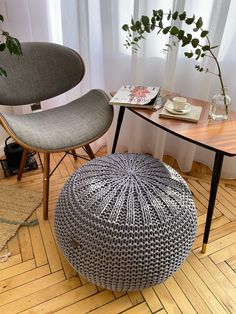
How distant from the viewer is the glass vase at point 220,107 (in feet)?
3.57

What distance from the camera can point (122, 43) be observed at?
151 centimetres

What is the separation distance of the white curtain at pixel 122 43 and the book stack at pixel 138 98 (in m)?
0.22

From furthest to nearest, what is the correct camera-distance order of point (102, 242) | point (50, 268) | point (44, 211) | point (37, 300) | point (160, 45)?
point (160, 45), point (44, 211), point (50, 268), point (37, 300), point (102, 242)

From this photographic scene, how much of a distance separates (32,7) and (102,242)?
1362 millimetres

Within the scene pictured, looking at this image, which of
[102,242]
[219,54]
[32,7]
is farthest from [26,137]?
[219,54]

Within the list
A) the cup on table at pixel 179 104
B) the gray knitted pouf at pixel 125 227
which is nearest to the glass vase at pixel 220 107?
the cup on table at pixel 179 104

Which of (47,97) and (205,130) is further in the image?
(47,97)

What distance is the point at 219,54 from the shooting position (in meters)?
1.35

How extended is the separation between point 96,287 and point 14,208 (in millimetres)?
623

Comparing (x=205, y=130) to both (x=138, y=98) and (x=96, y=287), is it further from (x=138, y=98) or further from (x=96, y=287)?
(x=96, y=287)

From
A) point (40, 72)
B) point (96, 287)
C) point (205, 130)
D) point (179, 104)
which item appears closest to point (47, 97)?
point (40, 72)

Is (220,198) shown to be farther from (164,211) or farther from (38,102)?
(38,102)

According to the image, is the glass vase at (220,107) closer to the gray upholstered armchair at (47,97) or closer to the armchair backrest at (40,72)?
the gray upholstered armchair at (47,97)

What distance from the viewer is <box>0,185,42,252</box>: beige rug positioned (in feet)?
4.15
